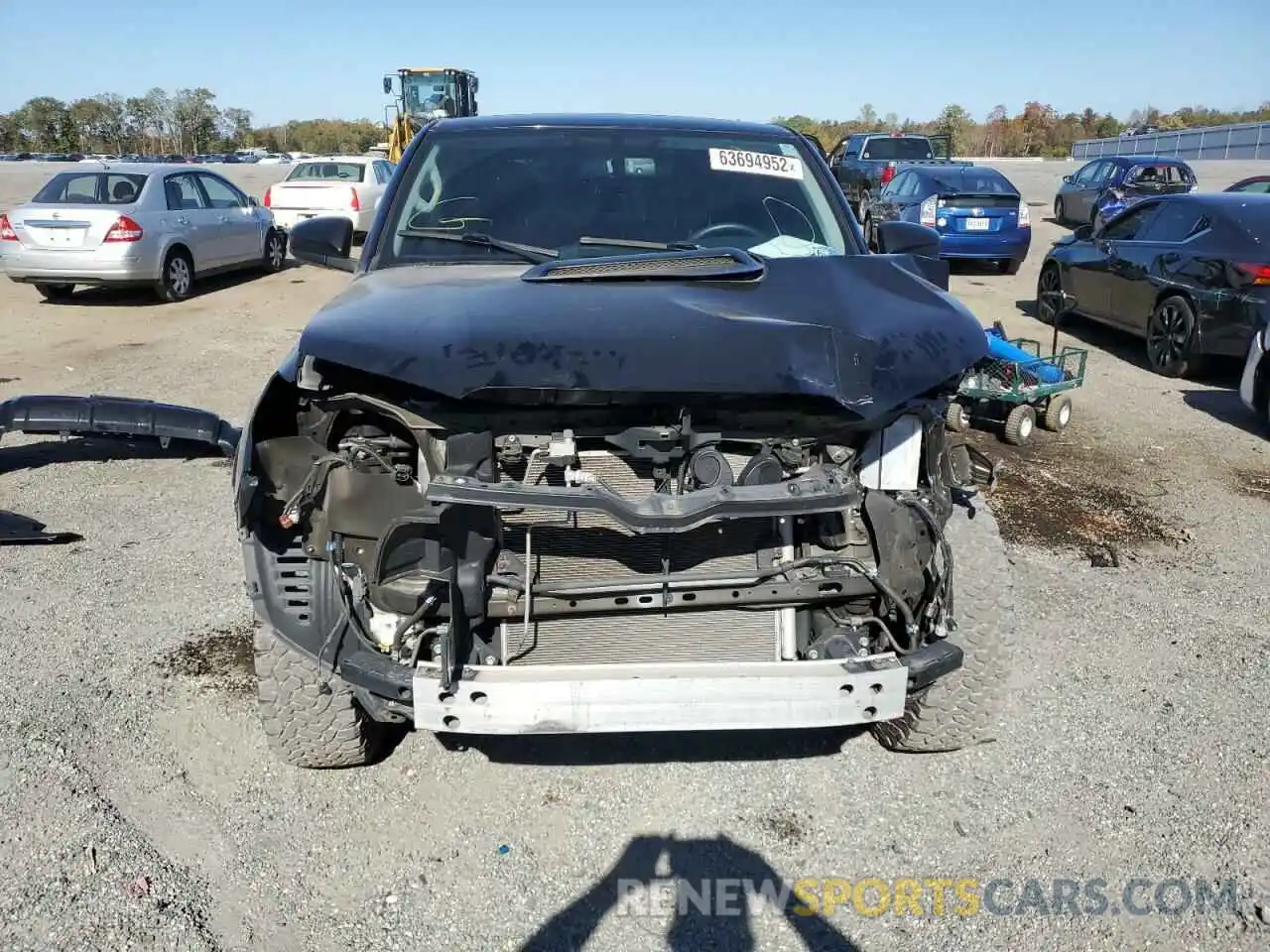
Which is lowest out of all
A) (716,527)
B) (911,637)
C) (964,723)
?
Result: (964,723)

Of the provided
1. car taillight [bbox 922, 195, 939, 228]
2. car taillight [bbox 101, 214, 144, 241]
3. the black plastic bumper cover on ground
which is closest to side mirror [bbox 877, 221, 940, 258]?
the black plastic bumper cover on ground

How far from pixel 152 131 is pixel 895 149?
9684 cm

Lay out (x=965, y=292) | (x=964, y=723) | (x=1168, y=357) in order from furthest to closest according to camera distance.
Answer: (x=965, y=292) → (x=1168, y=357) → (x=964, y=723)

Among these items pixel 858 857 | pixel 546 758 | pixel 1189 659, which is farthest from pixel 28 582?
pixel 1189 659

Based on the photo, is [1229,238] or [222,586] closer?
[222,586]

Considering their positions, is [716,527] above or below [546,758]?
above

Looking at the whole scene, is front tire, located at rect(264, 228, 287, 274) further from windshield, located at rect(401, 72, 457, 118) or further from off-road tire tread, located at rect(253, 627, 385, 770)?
off-road tire tread, located at rect(253, 627, 385, 770)

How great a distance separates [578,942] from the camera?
8.32ft

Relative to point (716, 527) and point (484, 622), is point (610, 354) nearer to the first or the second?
point (716, 527)

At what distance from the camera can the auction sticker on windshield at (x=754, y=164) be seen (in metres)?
4.05

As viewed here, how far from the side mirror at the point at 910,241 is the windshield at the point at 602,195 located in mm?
310

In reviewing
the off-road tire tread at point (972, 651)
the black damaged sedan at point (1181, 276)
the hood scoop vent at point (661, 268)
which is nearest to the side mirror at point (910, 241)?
the hood scoop vent at point (661, 268)

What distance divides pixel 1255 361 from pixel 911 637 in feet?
19.1

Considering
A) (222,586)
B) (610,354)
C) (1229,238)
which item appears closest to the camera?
(610,354)
